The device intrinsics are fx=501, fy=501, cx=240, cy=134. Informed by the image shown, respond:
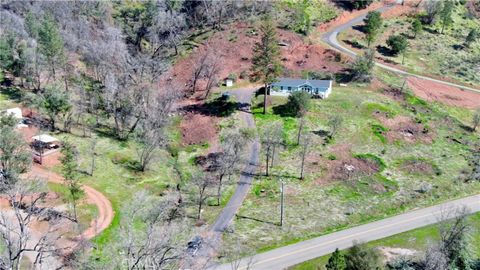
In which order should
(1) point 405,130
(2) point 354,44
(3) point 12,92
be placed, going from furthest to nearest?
1. (2) point 354,44
2. (3) point 12,92
3. (1) point 405,130

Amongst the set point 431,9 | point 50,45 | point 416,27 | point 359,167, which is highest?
point 50,45

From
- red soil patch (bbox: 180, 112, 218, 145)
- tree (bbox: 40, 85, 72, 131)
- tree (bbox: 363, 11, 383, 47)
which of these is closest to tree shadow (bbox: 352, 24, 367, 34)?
tree (bbox: 363, 11, 383, 47)

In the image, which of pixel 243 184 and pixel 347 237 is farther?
pixel 243 184

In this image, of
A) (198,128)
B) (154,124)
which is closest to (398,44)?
(198,128)

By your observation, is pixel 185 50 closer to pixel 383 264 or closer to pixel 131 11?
pixel 131 11

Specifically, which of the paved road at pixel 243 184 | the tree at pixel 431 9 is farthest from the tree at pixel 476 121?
the tree at pixel 431 9

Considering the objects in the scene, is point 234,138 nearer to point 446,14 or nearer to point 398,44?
point 398,44

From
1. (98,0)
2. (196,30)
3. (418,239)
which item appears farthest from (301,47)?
(418,239)

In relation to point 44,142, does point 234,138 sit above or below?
above
